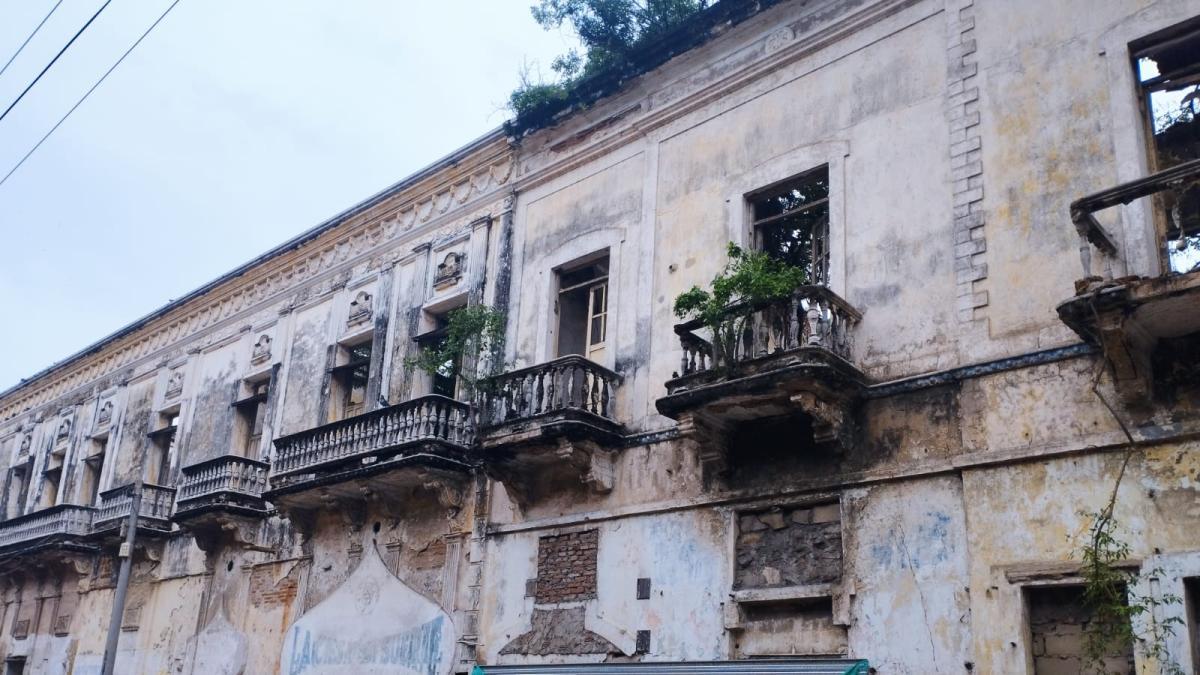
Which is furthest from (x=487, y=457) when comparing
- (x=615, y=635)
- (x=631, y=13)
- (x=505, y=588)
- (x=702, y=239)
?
(x=631, y=13)

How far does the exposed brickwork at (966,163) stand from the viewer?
30.0 ft

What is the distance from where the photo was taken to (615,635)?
10.7 meters

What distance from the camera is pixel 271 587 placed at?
596 inches

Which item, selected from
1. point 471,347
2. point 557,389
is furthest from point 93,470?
point 557,389

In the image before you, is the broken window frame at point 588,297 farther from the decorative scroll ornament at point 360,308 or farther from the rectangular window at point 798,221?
the decorative scroll ornament at point 360,308

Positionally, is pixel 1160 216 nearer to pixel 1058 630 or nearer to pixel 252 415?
pixel 1058 630

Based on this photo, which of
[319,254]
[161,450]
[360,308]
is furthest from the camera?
[161,450]

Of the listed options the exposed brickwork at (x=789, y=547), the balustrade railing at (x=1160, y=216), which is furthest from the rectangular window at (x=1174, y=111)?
the exposed brickwork at (x=789, y=547)

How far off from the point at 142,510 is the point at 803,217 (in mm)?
12100

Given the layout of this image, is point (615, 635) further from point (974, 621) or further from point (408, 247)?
point (408, 247)

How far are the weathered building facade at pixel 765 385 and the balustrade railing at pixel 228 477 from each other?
60mm

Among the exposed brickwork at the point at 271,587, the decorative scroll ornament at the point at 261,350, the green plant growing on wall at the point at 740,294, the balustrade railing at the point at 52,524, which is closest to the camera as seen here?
the green plant growing on wall at the point at 740,294

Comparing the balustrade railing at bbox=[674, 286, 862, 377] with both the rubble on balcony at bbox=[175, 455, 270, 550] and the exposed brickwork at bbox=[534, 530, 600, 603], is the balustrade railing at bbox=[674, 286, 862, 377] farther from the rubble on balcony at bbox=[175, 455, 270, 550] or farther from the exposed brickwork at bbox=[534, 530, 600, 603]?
the rubble on balcony at bbox=[175, 455, 270, 550]

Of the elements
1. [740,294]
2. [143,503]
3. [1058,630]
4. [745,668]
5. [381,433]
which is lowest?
[745,668]
